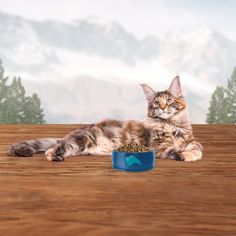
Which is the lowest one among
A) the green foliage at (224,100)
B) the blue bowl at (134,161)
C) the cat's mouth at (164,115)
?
the blue bowl at (134,161)

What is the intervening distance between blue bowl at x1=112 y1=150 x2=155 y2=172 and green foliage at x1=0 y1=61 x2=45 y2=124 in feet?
12.5

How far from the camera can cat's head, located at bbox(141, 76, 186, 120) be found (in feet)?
9.22

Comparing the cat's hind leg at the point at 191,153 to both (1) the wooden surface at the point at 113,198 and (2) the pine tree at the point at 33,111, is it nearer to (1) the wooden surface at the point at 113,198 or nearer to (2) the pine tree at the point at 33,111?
(1) the wooden surface at the point at 113,198

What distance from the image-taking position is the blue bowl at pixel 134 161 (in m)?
2.30

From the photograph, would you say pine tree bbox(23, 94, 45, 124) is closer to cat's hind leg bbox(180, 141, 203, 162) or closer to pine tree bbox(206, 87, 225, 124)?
pine tree bbox(206, 87, 225, 124)

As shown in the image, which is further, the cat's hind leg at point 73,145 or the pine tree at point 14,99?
the pine tree at point 14,99

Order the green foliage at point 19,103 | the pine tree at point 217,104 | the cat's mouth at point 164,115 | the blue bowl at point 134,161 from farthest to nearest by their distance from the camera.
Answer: the green foliage at point 19,103 → the pine tree at point 217,104 → the cat's mouth at point 164,115 → the blue bowl at point 134,161

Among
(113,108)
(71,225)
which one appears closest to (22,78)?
(113,108)

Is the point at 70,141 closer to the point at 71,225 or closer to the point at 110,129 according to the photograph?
the point at 110,129

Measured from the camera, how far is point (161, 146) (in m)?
2.74

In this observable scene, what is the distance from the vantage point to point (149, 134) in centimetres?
279

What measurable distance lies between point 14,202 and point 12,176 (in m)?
0.50

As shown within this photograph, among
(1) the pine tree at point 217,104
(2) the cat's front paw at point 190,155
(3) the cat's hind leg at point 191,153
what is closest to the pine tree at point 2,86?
(1) the pine tree at point 217,104

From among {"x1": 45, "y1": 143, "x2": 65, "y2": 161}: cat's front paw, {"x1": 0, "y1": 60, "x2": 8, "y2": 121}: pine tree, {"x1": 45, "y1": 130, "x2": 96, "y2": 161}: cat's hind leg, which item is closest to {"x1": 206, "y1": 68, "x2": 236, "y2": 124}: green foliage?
{"x1": 0, "y1": 60, "x2": 8, "y2": 121}: pine tree
